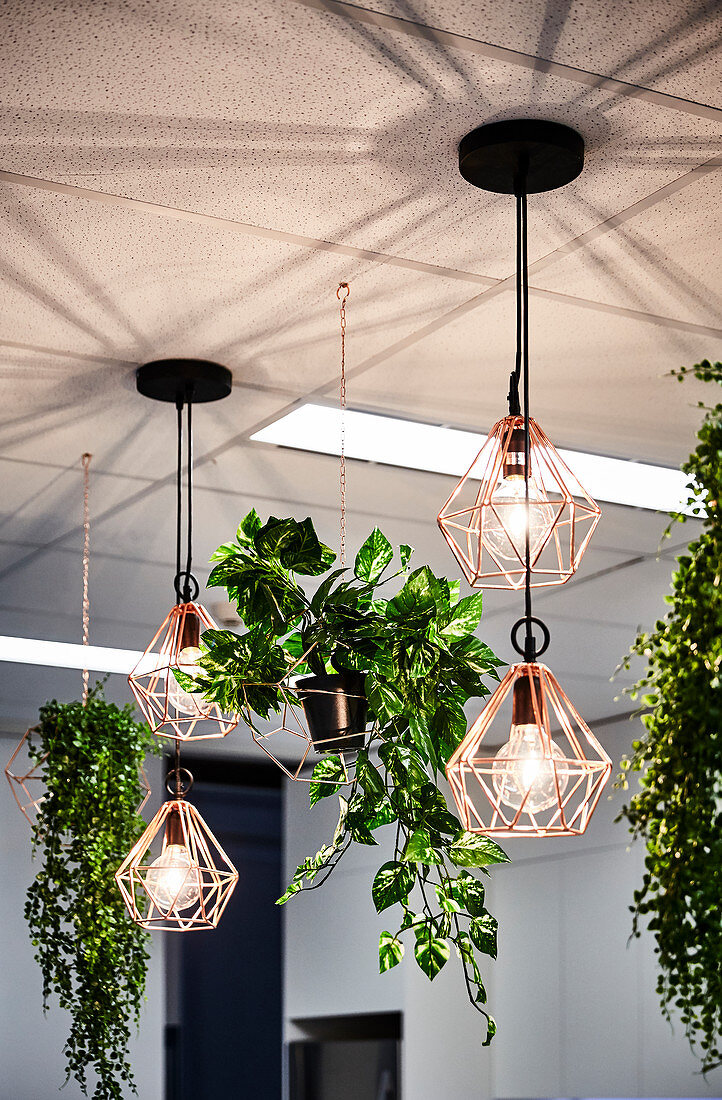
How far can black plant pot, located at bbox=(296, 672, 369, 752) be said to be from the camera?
206 cm

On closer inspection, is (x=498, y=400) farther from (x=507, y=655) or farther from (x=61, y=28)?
(x=507, y=655)

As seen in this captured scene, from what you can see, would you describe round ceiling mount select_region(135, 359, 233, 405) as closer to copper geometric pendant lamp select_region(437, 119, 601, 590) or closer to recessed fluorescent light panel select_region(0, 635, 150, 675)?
copper geometric pendant lamp select_region(437, 119, 601, 590)

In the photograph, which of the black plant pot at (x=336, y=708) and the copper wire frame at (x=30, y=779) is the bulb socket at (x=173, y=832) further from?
the black plant pot at (x=336, y=708)

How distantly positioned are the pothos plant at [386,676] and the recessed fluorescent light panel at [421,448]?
3.14 ft

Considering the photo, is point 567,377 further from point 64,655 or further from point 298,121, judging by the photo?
point 64,655

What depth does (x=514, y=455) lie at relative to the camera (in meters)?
1.85

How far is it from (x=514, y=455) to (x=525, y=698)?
34 centimetres

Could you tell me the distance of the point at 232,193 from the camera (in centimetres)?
210

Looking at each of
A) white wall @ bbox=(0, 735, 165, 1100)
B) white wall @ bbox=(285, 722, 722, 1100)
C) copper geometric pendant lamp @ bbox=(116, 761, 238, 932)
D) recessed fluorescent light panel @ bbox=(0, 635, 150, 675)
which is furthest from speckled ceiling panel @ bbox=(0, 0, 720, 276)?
white wall @ bbox=(0, 735, 165, 1100)

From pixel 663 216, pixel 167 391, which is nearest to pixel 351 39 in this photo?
pixel 663 216

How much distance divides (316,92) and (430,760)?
36.2 inches

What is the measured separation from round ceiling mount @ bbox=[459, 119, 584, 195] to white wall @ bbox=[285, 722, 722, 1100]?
3567mm

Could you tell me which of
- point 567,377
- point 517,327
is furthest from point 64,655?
point 517,327

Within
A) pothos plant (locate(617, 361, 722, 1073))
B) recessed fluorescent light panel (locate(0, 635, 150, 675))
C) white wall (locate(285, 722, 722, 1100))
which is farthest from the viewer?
white wall (locate(285, 722, 722, 1100))
